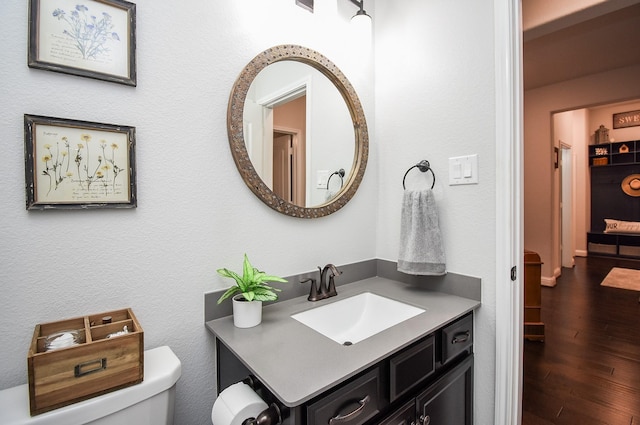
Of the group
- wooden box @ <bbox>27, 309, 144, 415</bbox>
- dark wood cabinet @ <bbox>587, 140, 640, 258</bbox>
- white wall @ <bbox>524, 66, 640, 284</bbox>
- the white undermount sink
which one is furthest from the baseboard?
wooden box @ <bbox>27, 309, 144, 415</bbox>

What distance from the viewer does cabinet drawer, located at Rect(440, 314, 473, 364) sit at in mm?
1149

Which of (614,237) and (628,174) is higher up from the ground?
(628,174)

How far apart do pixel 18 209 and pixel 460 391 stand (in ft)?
5.36

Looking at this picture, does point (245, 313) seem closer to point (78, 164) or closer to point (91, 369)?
point (91, 369)

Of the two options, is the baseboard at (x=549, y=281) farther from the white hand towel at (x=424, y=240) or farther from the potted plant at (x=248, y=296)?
the potted plant at (x=248, y=296)

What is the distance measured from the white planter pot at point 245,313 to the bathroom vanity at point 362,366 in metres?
0.02

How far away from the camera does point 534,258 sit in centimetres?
259

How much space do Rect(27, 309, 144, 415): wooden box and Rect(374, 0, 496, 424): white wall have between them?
1288mm

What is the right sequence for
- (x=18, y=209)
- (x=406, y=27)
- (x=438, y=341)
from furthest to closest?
(x=406, y=27) < (x=438, y=341) < (x=18, y=209)

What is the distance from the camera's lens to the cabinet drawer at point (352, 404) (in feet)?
2.51

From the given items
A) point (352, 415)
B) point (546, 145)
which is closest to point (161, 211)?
point (352, 415)

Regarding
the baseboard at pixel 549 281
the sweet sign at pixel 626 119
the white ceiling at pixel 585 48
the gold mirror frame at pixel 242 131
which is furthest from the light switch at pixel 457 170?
the sweet sign at pixel 626 119

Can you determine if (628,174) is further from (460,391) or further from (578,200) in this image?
(460,391)

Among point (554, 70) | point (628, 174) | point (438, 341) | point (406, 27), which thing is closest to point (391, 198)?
point (438, 341)
